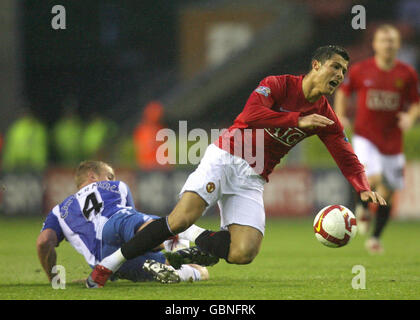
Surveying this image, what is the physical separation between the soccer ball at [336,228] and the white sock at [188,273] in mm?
995

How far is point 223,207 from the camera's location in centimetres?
639

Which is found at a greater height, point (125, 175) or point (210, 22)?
point (210, 22)

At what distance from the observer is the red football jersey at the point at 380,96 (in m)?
9.63

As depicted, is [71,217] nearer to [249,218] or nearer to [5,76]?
[249,218]

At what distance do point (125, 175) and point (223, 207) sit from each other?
27.2 feet

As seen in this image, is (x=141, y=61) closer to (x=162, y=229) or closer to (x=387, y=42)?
(x=387, y=42)

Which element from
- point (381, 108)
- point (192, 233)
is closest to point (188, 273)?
point (192, 233)

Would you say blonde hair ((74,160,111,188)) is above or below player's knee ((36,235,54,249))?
above

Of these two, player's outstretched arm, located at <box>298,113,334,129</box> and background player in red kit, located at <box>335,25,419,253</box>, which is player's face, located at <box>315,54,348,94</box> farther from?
background player in red kit, located at <box>335,25,419,253</box>

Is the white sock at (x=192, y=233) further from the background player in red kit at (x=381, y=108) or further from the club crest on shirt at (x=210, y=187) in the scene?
the background player in red kit at (x=381, y=108)

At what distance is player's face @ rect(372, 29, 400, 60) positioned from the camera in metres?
9.30

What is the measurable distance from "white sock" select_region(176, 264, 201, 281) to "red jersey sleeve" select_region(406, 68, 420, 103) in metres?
4.35

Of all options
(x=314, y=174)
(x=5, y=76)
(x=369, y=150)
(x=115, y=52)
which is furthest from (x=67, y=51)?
(x=369, y=150)

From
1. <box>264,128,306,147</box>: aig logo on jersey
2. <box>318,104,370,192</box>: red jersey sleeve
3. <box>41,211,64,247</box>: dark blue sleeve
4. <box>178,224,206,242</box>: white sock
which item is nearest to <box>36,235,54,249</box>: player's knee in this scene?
<box>41,211,64,247</box>: dark blue sleeve
